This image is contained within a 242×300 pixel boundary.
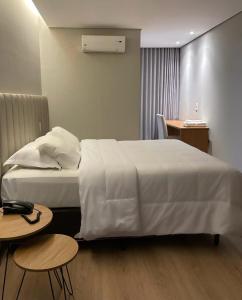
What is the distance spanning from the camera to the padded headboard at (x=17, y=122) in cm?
229

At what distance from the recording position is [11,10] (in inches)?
111

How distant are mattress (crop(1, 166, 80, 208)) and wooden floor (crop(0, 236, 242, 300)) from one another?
481 millimetres

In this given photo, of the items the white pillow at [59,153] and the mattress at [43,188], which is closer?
the mattress at [43,188]

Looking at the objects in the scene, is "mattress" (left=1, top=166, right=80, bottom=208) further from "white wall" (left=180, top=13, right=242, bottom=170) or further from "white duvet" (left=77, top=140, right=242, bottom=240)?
"white wall" (left=180, top=13, right=242, bottom=170)

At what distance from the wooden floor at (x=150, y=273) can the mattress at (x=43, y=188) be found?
48 centimetres

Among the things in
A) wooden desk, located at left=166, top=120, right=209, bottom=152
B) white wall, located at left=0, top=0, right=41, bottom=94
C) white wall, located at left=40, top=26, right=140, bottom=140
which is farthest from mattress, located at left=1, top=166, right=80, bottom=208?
wooden desk, located at left=166, top=120, right=209, bottom=152

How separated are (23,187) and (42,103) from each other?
6.16 ft

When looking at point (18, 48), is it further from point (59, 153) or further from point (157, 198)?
point (157, 198)

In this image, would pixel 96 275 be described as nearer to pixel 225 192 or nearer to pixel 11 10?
pixel 225 192

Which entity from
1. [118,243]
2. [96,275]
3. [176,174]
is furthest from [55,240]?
[176,174]

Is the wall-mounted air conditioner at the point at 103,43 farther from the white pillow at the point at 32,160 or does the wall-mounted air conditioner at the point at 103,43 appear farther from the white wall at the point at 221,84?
the white pillow at the point at 32,160

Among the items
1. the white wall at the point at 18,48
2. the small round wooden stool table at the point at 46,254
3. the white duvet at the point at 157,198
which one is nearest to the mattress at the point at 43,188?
the white duvet at the point at 157,198

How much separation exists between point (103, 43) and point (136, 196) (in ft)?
9.91

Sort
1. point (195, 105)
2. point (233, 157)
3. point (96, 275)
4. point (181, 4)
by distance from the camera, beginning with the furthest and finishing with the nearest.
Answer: point (195, 105) < point (233, 157) < point (181, 4) < point (96, 275)
